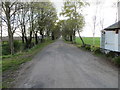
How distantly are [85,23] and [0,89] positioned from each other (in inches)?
810

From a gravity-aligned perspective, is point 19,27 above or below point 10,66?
above

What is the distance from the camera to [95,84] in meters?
4.67

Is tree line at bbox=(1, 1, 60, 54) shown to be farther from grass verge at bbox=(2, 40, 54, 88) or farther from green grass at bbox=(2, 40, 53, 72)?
grass verge at bbox=(2, 40, 54, 88)

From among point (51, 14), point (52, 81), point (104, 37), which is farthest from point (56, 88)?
point (51, 14)

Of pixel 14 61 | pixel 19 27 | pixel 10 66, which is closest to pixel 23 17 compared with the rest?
pixel 19 27

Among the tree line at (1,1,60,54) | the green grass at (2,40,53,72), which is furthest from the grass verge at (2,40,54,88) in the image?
the tree line at (1,1,60,54)

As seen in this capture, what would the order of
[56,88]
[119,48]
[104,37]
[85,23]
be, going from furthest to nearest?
1. [85,23]
2. [104,37]
3. [119,48]
4. [56,88]

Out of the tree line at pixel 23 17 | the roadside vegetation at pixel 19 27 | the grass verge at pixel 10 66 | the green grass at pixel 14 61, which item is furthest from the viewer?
the tree line at pixel 23 17

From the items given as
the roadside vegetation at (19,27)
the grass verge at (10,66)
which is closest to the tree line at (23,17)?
the roadside vegetation at (19,27)

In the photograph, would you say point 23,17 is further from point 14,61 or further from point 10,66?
point 10,66

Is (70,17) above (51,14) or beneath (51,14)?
beneath

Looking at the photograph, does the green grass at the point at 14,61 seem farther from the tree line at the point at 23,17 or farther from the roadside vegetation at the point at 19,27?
the tree line at the point at 23,17

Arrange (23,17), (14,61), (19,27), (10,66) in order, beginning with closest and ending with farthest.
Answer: (10,66), (14,61), (19,27), (23,17)

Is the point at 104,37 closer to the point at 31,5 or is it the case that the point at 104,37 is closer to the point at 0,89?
the point at 31,5
